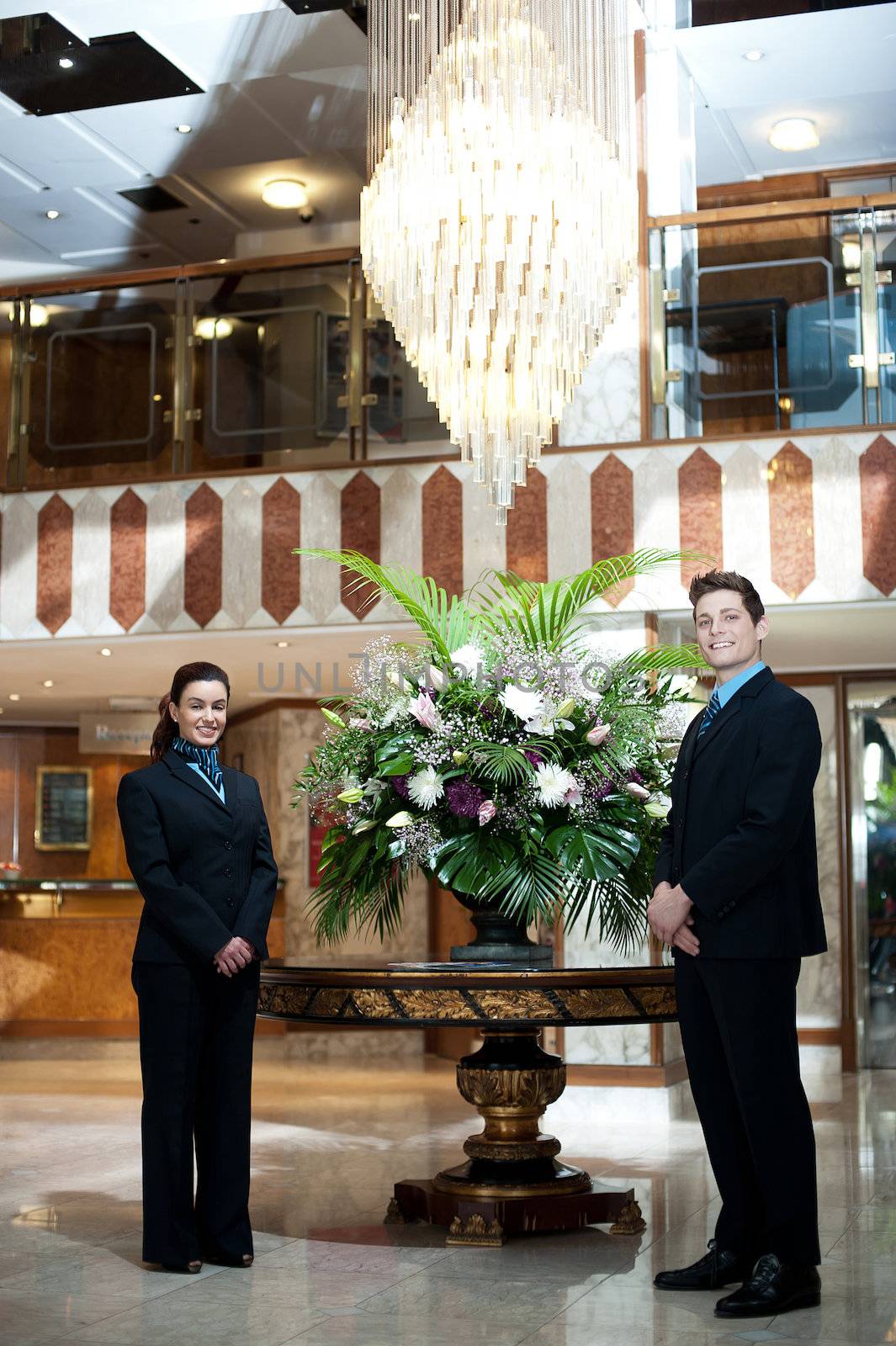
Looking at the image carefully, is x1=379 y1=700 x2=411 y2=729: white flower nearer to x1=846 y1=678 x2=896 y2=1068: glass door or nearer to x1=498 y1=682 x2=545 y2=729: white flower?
x1=498 y1=682 x2=545 y2=729: white flower

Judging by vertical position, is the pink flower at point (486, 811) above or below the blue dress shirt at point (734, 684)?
below

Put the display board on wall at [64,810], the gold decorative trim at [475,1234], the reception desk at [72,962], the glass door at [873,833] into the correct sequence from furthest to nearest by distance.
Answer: the display board on wall at [64,810] → the reception desk at [72,962] → the glass door at [873,833] → the gold decorative trim at [475,1234]

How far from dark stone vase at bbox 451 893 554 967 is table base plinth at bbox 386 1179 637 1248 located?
26.4 inches

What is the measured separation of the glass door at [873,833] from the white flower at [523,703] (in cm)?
582

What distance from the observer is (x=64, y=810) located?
13.7m

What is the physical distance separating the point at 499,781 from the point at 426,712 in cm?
29

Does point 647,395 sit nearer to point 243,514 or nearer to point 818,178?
point 243,514

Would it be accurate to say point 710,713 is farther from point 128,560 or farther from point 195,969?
point 128,560

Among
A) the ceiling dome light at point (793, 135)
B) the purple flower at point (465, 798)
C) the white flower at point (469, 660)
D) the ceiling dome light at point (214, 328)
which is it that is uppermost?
the ceiling dome light at point (793, 135)

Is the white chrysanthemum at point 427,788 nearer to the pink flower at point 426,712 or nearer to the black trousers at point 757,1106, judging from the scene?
the pink flower at point 426,712

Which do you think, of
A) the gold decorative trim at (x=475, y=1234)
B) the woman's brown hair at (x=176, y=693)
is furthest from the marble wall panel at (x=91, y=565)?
the gold decorative trim at (x=475, y=1234)

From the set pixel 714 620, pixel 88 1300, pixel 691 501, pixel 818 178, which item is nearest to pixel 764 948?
pixel 714 620

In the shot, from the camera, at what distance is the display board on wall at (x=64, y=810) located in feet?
44.9

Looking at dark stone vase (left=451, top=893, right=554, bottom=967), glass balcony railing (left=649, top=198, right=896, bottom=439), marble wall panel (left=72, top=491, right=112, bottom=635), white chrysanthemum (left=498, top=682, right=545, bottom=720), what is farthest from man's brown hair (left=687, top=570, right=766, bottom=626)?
marble wall panel (left=72, top=491, right=112, bottom=635)
